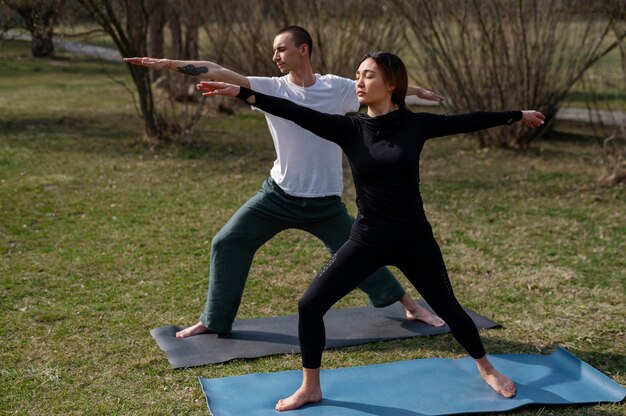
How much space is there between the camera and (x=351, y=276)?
4258 millimetres

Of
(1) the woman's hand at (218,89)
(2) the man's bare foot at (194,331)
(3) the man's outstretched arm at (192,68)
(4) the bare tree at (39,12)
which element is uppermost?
(4) the bare tree at (39,12)

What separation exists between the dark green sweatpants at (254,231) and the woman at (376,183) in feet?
2.82

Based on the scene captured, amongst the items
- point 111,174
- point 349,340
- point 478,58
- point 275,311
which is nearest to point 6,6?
point 111,174

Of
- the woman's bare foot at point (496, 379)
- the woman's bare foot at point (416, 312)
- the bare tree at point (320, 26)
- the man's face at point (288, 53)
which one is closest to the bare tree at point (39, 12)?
the bare tree at point (320, 26)

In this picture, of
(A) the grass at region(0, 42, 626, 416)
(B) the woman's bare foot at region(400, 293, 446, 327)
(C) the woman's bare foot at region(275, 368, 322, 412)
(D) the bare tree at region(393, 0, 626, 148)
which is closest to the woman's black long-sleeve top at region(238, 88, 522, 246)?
(C) the woman's bare foot at region(275, 368, 322, 412)

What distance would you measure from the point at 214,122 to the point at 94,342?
10214 mm

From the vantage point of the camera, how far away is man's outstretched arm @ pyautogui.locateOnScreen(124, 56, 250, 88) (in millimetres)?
4465

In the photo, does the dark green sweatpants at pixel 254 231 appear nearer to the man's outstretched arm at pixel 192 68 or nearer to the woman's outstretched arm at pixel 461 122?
the man's outstretched arm at pixel 192 68

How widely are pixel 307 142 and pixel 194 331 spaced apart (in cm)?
142

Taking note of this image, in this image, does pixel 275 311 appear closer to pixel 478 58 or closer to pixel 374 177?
pixel 374 177

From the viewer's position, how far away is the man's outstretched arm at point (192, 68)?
4.46m

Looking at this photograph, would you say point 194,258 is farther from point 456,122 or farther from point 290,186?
point 456,122

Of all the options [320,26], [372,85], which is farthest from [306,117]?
[320,26]

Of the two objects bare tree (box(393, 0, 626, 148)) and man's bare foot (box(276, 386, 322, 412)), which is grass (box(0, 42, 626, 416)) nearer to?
man's bare foot (box(276, 386, 322, 412))
